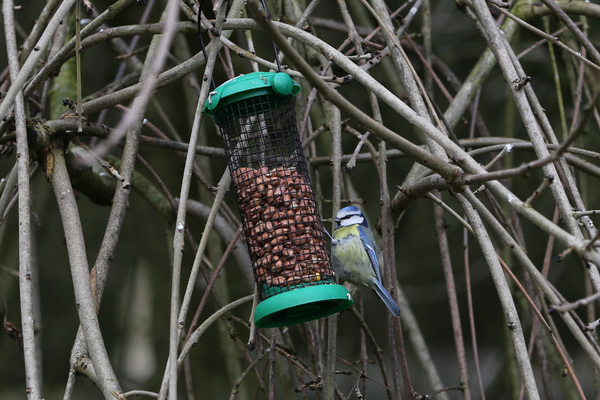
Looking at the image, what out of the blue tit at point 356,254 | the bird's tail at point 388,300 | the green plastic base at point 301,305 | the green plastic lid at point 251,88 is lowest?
the green plastic base at point 301,305

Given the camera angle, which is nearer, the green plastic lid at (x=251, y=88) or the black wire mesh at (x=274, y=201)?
the green plastic lid at (x=251, y=88)

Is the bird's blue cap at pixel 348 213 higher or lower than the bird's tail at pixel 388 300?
higher

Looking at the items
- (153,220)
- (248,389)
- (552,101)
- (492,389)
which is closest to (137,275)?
(153,220)

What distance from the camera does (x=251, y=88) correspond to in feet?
7.89

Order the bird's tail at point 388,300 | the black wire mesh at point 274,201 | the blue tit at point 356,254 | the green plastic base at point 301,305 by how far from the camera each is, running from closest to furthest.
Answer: the green plastic base at point 301,305 < the black wire mesh at point 274,201 < the bird's tail at point 388,300 < the blue tit at point 356,254

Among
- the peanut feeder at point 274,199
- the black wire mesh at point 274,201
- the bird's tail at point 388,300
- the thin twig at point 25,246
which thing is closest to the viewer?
the thin twig at point 25,246

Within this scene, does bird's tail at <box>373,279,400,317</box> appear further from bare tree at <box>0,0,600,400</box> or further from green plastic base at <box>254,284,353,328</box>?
green plastic base at <box>254,284,353,328</box>

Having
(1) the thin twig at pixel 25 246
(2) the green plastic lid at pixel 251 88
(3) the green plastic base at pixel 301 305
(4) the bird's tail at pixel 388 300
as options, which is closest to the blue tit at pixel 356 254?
(4) the bird's tail at pixel 388 300

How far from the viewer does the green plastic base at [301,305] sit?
232cm

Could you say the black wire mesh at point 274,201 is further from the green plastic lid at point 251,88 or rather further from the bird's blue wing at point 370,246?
the bird's blue wing at point 370,246

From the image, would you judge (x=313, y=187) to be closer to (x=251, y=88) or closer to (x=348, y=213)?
(x=348, y=213)

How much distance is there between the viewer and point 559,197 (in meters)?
2.12

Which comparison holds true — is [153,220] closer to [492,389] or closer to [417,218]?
[417,218]

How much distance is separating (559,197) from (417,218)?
11.2 feet
